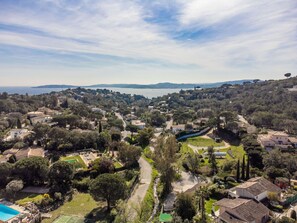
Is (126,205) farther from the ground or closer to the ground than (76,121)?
closer to the ground

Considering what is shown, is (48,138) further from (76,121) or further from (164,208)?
(164,208)

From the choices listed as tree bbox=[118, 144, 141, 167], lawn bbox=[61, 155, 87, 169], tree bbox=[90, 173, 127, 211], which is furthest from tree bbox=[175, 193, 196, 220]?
lawn bbox=[61, 155, 87, 169]

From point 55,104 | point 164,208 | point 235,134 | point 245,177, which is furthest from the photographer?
point 55,104

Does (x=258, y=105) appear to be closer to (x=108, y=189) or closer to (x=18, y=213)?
(x=108, y=189)

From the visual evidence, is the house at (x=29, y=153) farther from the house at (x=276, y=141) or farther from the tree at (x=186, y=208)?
the house at (x=276, y=141)

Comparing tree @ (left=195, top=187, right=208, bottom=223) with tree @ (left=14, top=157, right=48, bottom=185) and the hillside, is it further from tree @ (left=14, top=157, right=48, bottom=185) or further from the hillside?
the hillside

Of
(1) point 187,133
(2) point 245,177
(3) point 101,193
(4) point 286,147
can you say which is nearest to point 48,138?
(3) point 101,193
